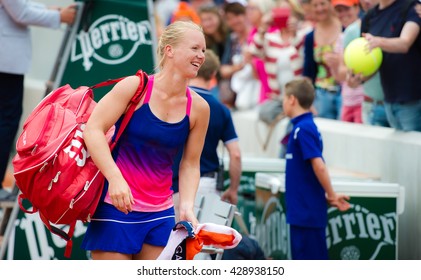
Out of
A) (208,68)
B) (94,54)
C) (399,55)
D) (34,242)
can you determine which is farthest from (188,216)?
(399,55)

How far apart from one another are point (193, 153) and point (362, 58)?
3062 millimetres

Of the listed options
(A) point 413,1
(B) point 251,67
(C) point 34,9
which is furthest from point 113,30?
(B) point 251,67

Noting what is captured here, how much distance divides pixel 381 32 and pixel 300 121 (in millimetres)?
1180

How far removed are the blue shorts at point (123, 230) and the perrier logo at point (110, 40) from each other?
2959mm

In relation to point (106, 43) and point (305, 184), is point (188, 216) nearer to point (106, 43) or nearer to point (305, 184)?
point (305, 184)

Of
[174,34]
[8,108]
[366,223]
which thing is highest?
[174,34]

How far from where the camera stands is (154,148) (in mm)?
5230

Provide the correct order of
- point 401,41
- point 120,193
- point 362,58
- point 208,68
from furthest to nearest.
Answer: point 362,58 → point 401,41 → point 208,68 → point 120,193

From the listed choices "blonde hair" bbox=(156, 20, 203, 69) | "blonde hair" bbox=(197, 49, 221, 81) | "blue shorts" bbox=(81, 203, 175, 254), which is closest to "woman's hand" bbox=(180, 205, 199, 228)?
"blue shorts" bbox=(81, 203, 175, 254)

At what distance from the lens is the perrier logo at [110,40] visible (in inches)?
316

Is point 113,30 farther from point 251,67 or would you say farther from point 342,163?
point 251,67

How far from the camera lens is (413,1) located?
7.98 metres

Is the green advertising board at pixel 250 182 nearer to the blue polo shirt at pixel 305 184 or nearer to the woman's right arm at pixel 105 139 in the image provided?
the blue polo shirt at pixel 305 184

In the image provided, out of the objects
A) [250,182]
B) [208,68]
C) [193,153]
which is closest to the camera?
[193,153]
